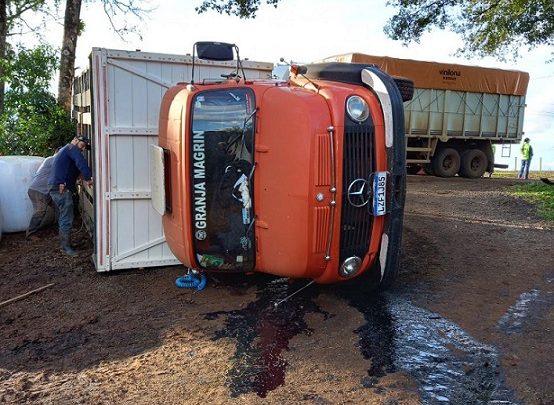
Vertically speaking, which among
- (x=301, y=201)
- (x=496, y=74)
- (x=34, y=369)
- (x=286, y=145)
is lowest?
(x=34, y=369)

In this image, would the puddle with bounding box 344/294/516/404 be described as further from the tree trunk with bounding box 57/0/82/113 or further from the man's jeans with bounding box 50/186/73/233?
the tree trunk with bounding box 57/0/82/113

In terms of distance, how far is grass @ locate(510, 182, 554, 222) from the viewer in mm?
8789

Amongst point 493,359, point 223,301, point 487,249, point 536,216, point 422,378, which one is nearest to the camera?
point 422,378

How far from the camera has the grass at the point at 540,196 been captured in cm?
879

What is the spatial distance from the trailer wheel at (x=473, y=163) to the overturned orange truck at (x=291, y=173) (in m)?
13.2

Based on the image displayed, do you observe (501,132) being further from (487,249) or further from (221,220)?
(221,220)

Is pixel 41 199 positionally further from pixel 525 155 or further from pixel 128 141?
pixel 525 155

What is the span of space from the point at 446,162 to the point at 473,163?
1029 millimetres

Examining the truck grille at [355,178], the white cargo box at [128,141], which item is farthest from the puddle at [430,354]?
the white cargo box at [128,141]

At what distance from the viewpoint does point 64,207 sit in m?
6.41

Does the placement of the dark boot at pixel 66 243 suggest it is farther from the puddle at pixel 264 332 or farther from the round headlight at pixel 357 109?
the round headlight at pixel 357 109

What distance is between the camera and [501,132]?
16.7 metres

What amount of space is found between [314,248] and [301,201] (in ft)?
1.14

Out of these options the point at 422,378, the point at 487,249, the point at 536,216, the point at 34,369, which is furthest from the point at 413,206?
the point at 34,369
